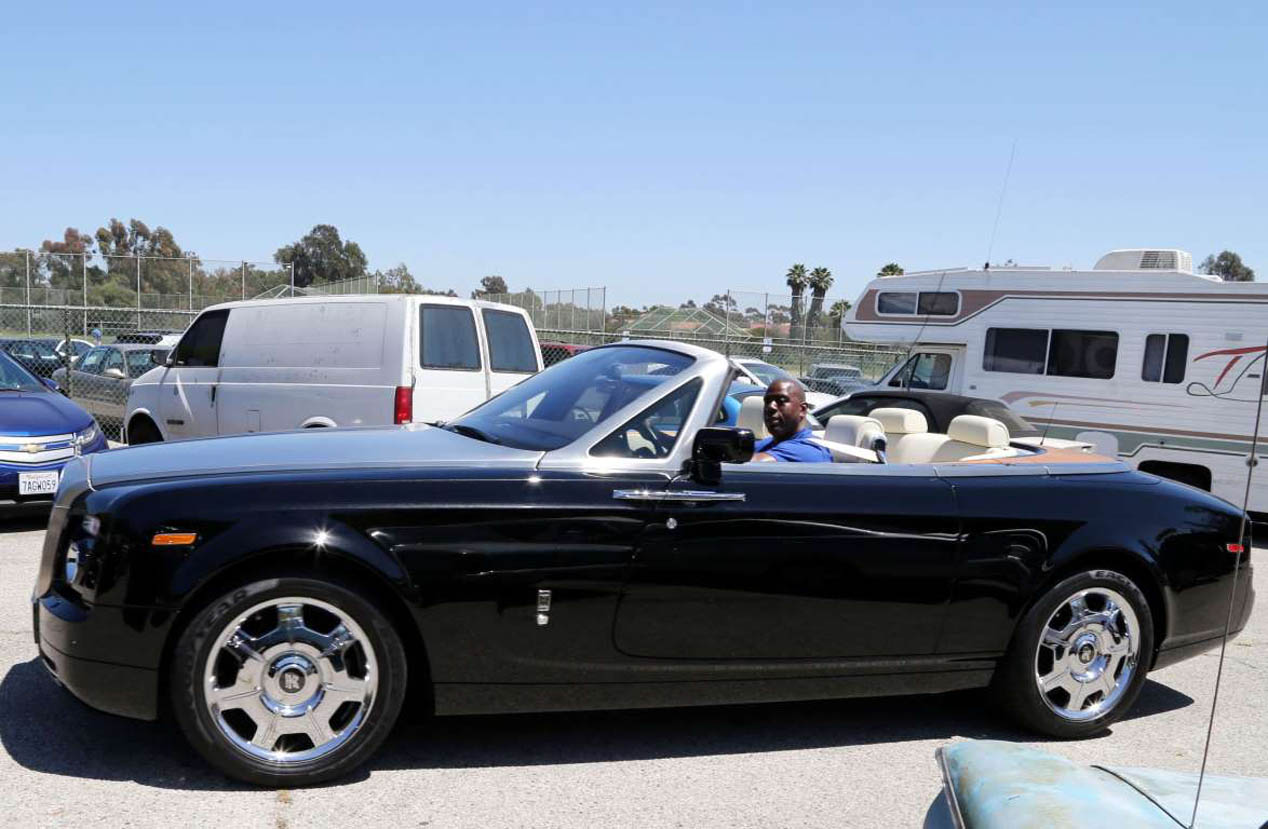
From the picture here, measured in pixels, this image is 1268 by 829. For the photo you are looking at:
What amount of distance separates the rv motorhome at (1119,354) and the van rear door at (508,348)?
150 inches

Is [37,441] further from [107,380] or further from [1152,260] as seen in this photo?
[1152,260]

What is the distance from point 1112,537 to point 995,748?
7.64 ft

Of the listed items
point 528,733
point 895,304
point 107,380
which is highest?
point 895,304

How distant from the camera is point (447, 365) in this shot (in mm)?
8930

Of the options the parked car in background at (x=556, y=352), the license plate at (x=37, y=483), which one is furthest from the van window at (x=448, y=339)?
the parked car in background at (x=556, y=352)

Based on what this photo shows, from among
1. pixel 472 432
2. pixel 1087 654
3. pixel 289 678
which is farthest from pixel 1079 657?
pixel 289 678

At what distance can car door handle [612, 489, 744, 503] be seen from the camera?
12.4 ft

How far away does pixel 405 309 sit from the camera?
28.8ft

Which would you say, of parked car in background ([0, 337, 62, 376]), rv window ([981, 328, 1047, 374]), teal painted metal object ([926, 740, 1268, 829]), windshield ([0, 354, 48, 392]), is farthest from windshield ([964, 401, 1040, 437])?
parked car in background ([0, 337, 62, 376])

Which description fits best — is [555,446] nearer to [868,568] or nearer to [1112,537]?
[868,568]

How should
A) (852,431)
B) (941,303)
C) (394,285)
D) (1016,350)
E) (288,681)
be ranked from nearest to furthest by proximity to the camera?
(288,681) → (852,431) → (1016,350) → (941,303) → (394,285)

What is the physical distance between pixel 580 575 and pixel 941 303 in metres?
10.5

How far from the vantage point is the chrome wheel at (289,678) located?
3.44 m

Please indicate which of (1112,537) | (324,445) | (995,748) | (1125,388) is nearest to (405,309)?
(324,445)
